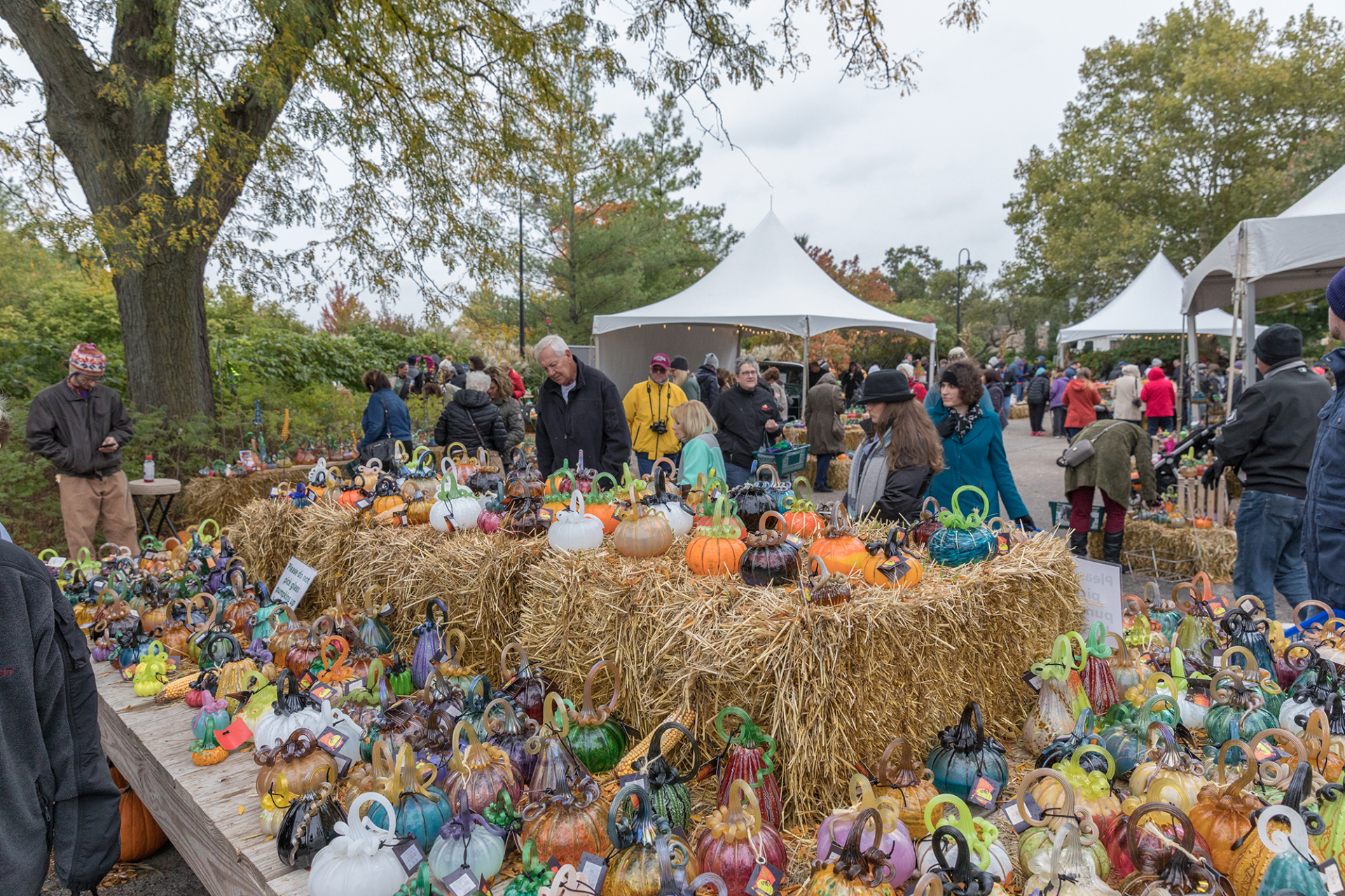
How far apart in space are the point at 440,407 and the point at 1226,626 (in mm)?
12783

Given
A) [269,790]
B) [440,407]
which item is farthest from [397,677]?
[440,407]

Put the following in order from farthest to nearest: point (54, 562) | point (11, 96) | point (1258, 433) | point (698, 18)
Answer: point (698, 18)
point (11, 96)
point (54, 562)
point (1258, 433)

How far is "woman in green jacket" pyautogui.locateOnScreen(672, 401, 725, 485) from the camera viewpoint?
4.16 m

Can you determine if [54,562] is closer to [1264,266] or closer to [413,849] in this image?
[413,849]

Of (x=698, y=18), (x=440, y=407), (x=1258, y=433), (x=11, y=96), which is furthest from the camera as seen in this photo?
(x=440, y=407)

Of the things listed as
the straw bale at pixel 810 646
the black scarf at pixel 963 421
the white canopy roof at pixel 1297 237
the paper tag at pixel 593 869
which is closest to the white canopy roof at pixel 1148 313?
the white canopy roof at pixel 1297 237

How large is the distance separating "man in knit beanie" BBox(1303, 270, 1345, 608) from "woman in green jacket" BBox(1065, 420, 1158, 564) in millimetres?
2570

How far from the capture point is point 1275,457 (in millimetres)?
3605

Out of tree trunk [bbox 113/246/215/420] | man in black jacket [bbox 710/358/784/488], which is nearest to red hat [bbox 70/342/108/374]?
tree trunk [bbox 113/246/215/420]

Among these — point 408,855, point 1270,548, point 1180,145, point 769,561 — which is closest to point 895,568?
point 769,561

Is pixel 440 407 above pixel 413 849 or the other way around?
above

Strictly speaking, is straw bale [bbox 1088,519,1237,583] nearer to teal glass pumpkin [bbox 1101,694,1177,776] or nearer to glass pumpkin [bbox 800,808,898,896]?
teal glass pumpkin [bbox 1101,694,1177,776]

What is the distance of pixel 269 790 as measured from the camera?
6.19ft

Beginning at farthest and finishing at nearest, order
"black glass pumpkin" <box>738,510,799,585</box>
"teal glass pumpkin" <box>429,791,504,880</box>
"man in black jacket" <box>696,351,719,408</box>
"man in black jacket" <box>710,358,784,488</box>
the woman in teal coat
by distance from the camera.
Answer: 1. "man in black jacket" <box>696,351,719,408</box>
2. "man in black jacket" <box>710,358,784,488</box>
3. the woman in teal coat
4. "black glass pumpkin" <box>738,510,799,585</box>
5. "teal glass pumpkin" <box>429,791,504,880</box>
